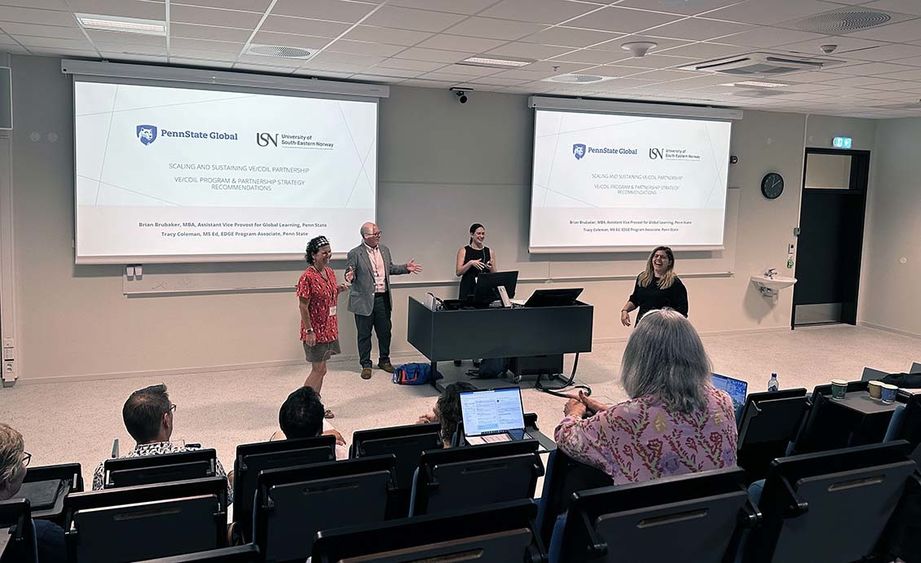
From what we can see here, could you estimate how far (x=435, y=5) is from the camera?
4199mm

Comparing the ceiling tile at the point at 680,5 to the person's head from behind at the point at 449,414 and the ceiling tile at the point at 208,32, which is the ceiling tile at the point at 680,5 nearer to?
the person's head from behind at the point at 449,414

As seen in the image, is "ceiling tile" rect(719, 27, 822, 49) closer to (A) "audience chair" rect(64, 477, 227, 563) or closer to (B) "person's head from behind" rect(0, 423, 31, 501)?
(A) "audience chair" rect(64, 477, 227, 563)

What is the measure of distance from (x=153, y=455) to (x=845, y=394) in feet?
9.88

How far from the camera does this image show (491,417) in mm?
3586

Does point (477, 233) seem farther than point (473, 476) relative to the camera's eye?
Yes

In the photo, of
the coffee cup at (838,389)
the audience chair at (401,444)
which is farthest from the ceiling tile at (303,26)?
the coffee cup at (838,389)

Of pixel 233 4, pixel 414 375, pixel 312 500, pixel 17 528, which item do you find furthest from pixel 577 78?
pixel 17 528

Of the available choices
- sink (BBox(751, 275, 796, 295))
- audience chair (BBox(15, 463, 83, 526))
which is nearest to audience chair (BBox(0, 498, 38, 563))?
audience chair (BBox(15, 463, 83, 526))

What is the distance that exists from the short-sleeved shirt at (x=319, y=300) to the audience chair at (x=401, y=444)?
2.57 m

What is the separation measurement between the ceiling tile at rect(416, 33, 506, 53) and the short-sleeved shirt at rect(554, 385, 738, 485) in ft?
11.4

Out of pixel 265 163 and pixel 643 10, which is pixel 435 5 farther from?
pixel 265 163

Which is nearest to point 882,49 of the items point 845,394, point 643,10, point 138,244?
point 643,10

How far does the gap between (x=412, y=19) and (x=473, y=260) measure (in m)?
3.24

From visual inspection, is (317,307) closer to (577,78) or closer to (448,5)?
(448,5)
